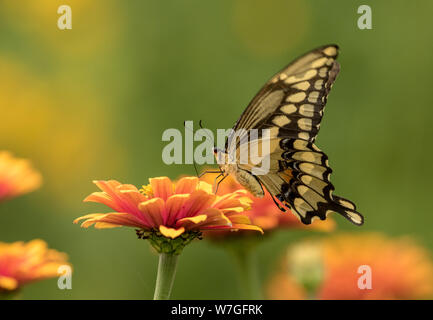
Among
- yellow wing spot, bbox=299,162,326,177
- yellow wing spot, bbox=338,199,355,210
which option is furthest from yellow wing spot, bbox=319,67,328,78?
yellow wing spot, bbox=338,199,355,210

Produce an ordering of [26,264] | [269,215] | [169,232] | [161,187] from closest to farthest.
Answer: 1. [169,232]
2. [161,187]
3. [26,264]
4. [269,215]

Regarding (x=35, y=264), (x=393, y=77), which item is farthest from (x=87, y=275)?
(x=393, y=77)

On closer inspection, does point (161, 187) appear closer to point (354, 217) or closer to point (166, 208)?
point (166, 208)

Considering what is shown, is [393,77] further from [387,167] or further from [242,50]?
[242,50]

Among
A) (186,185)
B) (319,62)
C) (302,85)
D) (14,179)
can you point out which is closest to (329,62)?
(319,62)

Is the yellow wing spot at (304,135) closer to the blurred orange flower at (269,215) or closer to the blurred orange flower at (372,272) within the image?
the blurred orange flower at (269,215)

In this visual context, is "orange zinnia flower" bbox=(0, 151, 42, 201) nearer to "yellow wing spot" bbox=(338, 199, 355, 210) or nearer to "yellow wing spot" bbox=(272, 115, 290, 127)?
"yellow wing spot" bbox=(272, 115, 290, 127)
